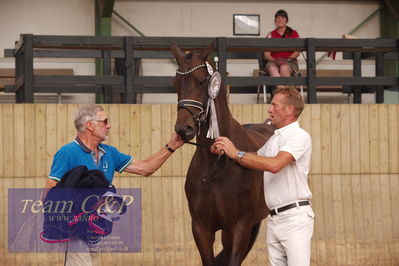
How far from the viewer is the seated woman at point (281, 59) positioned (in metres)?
10.6

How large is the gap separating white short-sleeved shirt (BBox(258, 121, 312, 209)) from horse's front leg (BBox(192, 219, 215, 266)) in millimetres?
896

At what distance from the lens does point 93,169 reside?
539 centimetres

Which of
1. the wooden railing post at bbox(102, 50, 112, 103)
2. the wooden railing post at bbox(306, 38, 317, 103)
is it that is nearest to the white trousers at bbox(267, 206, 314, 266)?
the wooden railing post at bbox(306, 38, 317, 103)

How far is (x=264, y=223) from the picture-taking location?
31.1 ft

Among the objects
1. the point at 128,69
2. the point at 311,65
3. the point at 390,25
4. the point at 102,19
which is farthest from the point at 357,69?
the point at 102,19

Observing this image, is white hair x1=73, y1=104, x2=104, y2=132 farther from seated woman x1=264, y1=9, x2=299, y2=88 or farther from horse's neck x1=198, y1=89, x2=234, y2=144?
seated woman x1=264, y1=9, x2=299, y2=88

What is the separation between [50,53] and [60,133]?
2311mm

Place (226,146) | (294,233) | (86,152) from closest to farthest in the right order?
1. (294,233)
2. (86,152)
3. (226,146)

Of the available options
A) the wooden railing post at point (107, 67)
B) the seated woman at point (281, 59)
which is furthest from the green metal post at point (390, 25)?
the wooden railing post at point (107, 67)

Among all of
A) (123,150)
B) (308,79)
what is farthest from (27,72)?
(308,79)

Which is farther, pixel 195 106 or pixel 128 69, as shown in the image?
pixel 128 69

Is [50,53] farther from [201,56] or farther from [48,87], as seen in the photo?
[201,56]

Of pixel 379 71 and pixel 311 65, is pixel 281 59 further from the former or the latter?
pixel 379 71

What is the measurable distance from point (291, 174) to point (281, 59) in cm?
536
